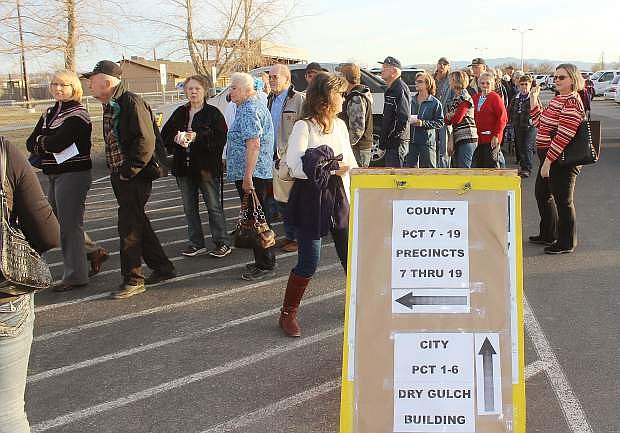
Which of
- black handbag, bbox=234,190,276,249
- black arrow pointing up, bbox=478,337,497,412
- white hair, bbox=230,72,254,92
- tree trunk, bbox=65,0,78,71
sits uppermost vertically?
tree trunk, bbox=65,0,78,71

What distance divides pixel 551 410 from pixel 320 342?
1567 millimetres

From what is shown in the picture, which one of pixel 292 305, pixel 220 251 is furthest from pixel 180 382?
pixel 220 251

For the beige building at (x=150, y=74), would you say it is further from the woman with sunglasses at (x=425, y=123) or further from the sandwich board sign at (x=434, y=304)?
the sandwich board sign at (x=434, y=304)

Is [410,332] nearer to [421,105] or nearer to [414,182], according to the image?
[414,182]

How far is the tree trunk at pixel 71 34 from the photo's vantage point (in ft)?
38.5

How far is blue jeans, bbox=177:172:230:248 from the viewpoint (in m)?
6.31

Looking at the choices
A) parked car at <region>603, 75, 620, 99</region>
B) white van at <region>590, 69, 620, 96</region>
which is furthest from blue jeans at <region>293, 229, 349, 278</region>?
white van at <region>590, 69, 620, 96</region>

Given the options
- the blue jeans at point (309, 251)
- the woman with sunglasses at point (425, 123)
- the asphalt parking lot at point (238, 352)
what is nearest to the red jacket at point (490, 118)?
the woman with sunglasses at point (425, 123)

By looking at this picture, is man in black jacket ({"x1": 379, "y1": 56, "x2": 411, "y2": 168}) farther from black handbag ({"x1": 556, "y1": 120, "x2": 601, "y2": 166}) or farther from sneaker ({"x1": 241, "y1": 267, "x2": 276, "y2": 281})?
sneaker ({"x1": 241, "y1": 267, "x2": 276, "y2": 281})

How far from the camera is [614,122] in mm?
22344

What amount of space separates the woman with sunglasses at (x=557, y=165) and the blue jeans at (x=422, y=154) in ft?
6.57

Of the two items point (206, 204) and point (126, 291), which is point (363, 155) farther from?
point (126, 291)

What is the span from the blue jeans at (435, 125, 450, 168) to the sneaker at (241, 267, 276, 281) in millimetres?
3901

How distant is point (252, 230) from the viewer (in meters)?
5.42
